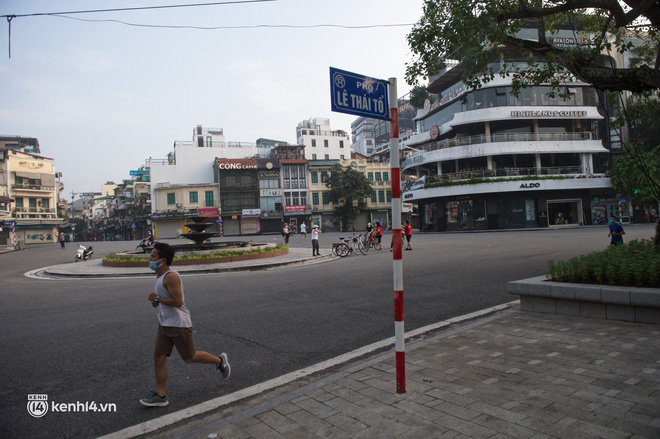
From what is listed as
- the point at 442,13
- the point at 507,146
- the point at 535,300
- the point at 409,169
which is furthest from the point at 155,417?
the point at 409,169

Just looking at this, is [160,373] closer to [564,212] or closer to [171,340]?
[171,340]

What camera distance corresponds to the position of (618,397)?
3389 millimetres

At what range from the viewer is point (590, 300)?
19.6 feet

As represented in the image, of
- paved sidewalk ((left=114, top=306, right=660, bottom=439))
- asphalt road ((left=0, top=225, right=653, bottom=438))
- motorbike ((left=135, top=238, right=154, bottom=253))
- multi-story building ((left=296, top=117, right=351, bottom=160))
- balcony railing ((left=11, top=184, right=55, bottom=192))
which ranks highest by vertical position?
multi-story building ((left=296, top=117, right=351, bottom=160))

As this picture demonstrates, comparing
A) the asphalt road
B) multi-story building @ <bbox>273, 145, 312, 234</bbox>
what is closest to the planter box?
the asphalt road

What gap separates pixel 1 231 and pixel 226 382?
62.6 m

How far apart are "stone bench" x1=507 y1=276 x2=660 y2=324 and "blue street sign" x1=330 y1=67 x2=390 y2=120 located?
4.26 metres

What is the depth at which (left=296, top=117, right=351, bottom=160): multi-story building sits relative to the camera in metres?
72.1

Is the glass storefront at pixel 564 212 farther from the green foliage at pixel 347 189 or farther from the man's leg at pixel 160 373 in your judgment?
the man's leg at pixel 160 373

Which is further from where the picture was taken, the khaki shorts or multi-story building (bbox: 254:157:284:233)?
multi-story building (bbox: 254:157:284:233)

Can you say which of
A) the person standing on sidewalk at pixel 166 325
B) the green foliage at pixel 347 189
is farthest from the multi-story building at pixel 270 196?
the person standing on sidewalk at pixel 166 325

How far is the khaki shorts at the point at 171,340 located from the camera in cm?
395

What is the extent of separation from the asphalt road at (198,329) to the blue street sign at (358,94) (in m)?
2.91

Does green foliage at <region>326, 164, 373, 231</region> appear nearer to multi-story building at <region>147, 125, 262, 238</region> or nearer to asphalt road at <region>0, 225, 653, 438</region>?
multi-story building at <region>147, 125, 262, 238</region>
